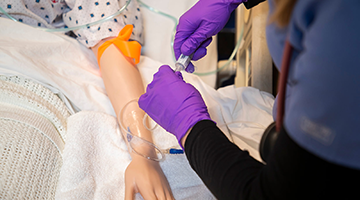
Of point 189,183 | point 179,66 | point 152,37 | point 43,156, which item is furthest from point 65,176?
point 152,37

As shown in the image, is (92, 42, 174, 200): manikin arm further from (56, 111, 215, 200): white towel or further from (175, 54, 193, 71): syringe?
(175, 54, 193, 71): syringe

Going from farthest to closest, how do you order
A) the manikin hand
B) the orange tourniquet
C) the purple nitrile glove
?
1. the orange tourniquet
2. the manikin hand
3. the purple nitrile glove

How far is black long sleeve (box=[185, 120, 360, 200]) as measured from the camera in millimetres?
366

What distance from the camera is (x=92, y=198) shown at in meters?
0.81

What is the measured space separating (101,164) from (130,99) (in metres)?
0.25

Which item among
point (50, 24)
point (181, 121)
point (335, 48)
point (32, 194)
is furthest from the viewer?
point (50, 24)

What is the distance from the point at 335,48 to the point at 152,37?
1.14 meters

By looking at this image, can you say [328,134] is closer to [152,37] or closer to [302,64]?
[302,64]

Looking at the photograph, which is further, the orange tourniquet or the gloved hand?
the orange tourniquet

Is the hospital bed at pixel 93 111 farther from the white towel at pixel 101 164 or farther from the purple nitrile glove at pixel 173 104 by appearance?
the purple nitrile glove at pixel 173 104

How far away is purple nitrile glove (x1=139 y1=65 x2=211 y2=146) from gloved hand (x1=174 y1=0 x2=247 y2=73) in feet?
0.58

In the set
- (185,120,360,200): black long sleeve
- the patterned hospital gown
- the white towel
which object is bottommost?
the white towel

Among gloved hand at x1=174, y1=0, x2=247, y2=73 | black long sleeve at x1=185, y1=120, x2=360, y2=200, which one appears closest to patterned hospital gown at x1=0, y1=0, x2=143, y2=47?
gloved hand at x1=174, y1=0, x2=247, y2=73

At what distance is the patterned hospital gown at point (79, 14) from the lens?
111cm
